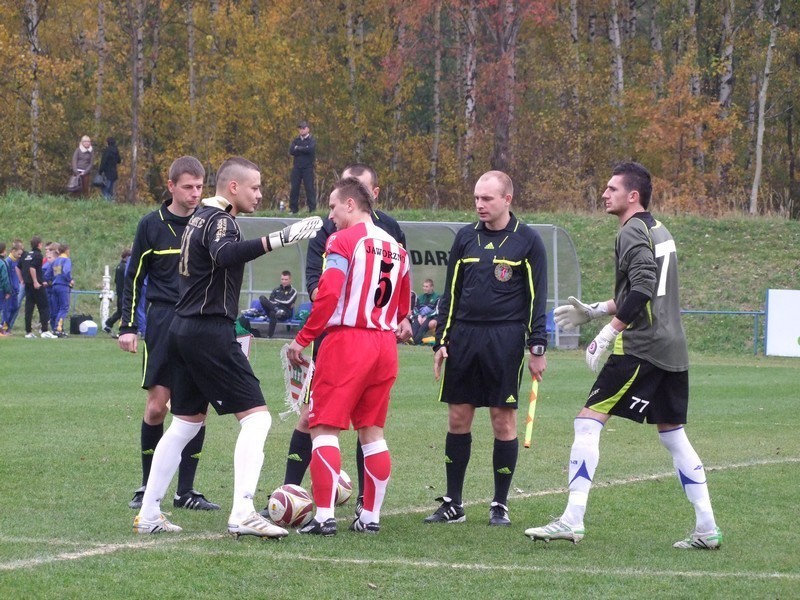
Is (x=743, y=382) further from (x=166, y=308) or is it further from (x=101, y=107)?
(x=101, y=107)

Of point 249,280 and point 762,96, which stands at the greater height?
point 762,96

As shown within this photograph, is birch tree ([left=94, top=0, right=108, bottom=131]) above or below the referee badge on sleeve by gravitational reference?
above

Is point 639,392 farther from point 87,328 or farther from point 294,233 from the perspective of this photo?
point 87,328

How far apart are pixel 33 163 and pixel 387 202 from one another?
45.4 ft

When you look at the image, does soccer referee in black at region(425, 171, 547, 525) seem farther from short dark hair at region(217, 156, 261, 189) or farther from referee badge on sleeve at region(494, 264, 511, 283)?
short dark hair at region(217, 156, 261, 189)

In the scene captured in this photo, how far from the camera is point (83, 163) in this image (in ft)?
123

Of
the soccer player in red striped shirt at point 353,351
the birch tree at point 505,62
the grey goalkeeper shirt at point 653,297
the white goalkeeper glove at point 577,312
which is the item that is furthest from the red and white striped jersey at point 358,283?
the birch tree at point 505,62

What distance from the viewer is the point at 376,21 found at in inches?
1901

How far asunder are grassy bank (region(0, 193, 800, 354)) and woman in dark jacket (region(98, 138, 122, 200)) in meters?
0.73

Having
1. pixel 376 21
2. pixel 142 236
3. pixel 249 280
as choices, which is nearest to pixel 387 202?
pixel 376 21

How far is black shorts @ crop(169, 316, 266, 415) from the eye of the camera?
23.1 feet

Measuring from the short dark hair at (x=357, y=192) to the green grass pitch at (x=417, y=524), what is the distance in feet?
6.39

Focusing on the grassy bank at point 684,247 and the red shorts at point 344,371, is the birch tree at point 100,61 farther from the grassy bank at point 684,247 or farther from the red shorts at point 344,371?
the red shorts at point 344,371

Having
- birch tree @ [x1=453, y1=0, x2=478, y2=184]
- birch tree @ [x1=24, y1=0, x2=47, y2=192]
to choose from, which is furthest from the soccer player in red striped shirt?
birch tree @ [x1=24, y1=0, x2=47, y2=192]
